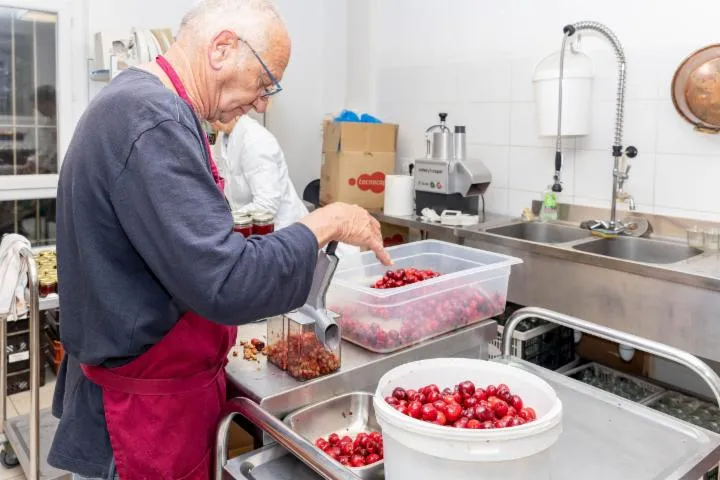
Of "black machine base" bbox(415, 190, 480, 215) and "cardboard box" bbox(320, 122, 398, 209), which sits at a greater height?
"cardboard box" bbox(320, 122, 398, 209)

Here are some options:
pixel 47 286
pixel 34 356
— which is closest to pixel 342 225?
pixel 34 356

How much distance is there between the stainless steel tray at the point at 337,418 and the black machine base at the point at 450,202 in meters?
2.14

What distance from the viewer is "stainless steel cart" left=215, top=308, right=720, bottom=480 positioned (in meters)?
1.21

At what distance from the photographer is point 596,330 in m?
1.50

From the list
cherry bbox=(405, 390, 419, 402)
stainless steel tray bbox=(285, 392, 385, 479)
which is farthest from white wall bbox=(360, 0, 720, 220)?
cherry bbox=(405, 390, 419, 402)

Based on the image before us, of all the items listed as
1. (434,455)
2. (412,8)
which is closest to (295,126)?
(412,8)

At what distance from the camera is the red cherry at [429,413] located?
108 cm

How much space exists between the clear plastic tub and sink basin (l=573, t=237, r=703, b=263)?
1249 millimetres

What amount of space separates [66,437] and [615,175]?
2.61 meters

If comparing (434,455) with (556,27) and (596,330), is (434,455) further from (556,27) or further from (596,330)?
(556,27)

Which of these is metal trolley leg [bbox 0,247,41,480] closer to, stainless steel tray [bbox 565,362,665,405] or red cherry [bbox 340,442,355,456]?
red cherry [bbox 340,442,355,456]

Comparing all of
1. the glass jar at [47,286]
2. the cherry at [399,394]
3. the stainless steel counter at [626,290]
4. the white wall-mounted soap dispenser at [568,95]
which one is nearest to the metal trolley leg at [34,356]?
the glass jar at [47,286]

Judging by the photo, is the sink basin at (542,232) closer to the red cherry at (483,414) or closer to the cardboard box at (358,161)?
the cardboard box at (358,161)

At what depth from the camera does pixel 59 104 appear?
12.5 feet
